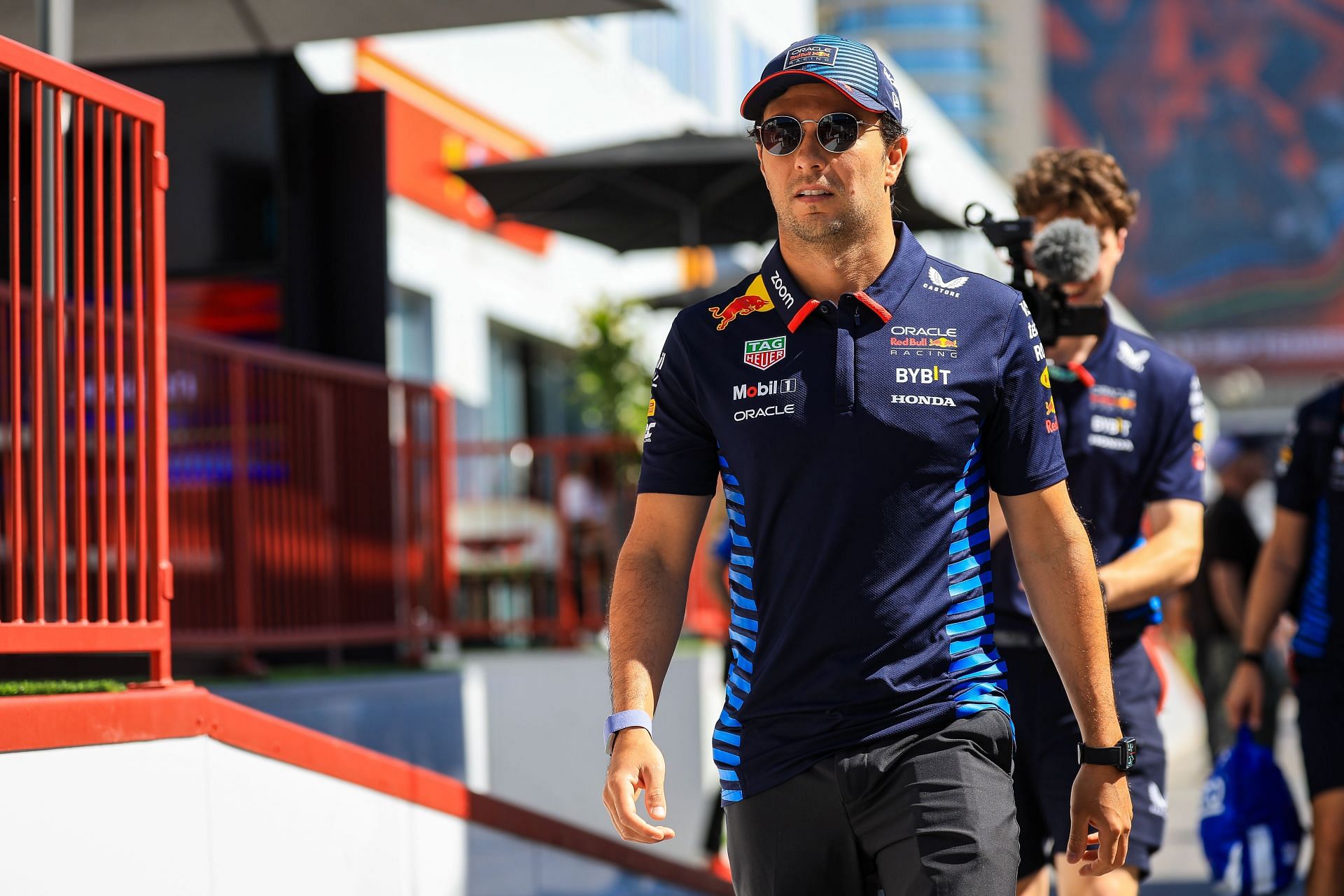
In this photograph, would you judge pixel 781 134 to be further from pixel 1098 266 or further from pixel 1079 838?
pixel 1098 266

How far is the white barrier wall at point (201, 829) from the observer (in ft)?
12.6

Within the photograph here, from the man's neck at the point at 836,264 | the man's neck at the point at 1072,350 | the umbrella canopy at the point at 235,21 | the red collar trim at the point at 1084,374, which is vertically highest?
the umbrella canopy at the point at 235,21

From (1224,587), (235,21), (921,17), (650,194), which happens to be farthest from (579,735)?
(921,17)

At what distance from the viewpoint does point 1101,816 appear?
3.35 metres

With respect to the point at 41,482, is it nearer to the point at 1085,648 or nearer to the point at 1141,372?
the point at 1085,648

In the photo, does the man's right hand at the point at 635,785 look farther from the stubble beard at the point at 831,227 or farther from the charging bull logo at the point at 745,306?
the stubble beard at the point at 831,227

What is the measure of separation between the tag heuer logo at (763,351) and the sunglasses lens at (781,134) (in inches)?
13.0

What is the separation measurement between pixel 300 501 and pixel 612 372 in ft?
22.4

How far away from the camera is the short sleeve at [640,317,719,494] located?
11.2ft

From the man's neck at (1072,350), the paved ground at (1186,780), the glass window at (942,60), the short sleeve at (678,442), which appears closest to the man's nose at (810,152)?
the short sleeve at (678,442)

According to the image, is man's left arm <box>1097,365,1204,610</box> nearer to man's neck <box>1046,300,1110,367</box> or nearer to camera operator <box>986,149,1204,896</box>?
camera operator <box>986,149,1204,896</box>

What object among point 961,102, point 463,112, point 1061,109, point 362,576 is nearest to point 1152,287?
point 1061,109

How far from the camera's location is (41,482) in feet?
14.0

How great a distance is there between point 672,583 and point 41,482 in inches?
65.6
